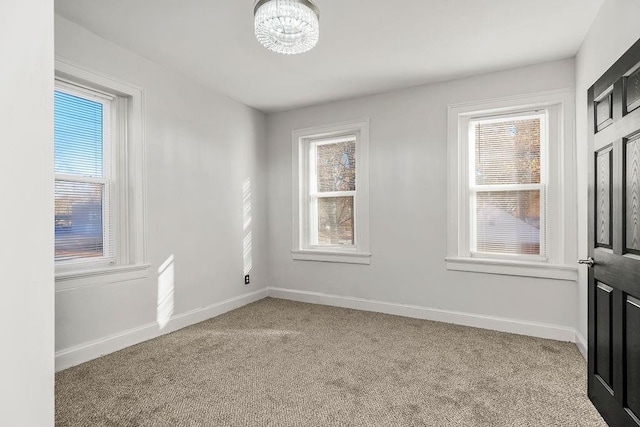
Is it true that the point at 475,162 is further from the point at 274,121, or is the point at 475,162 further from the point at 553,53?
the point at 274,121

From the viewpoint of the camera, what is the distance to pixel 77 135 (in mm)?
2801

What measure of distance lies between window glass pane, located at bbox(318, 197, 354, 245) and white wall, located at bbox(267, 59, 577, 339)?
33cm

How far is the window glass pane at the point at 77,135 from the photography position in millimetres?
2678

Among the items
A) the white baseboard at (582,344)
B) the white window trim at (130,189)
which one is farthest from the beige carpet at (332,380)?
the white window trim at (130,189)

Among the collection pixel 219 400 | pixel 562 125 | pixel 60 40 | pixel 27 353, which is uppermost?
pixel 60 40

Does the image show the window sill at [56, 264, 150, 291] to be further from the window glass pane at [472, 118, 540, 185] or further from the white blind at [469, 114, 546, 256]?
the window glass pane at [472, 118, 540, 185]

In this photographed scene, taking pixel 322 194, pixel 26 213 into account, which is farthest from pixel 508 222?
pixel 26 213

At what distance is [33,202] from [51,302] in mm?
271

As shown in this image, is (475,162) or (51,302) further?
(475,162)

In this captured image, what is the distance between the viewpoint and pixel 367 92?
13.1ft

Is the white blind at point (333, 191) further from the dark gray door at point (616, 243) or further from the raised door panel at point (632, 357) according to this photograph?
the raised door panel at point (632, 357)

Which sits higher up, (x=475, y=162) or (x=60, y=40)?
(x=60, y=40)

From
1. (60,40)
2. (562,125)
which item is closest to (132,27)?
(60,40)

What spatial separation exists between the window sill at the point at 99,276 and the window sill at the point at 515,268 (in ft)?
9.61
